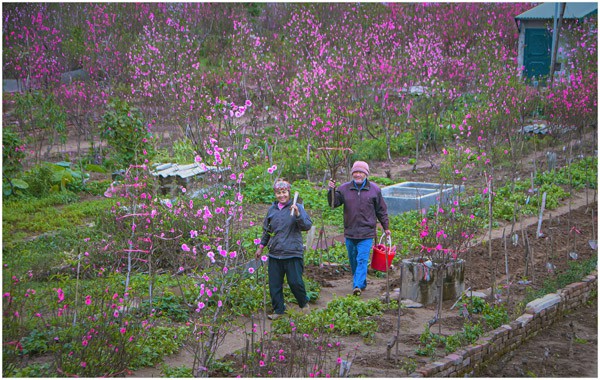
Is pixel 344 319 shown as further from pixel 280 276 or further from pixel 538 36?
pixel 538 36

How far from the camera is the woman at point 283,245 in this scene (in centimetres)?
742

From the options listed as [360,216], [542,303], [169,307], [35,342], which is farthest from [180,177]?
[35,342]

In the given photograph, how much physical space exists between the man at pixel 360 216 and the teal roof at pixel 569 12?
57.7 feet

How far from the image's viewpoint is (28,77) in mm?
19406

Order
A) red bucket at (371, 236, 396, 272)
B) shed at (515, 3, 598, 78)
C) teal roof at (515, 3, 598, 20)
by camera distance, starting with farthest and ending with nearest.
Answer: shed at (515, 3, 598, 78)
teal roof at (515, 3, 598, 20)
red bucket at (371, 236, 396, 272)

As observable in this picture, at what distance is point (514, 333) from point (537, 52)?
19243 millimetres

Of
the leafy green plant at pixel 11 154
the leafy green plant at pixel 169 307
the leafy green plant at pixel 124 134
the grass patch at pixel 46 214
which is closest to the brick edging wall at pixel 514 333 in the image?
the leafy green plant at pixel 169 307

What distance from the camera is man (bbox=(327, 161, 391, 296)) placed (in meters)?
8.35

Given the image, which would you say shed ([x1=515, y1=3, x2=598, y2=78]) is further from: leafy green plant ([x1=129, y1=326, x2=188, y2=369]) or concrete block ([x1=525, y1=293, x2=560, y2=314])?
leafy green plant ([x1=129, y1=326, x2=188, y2=369])

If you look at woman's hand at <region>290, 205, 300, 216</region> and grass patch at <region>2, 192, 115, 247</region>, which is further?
grass patch at <region>2, 192, 115, 247</region>

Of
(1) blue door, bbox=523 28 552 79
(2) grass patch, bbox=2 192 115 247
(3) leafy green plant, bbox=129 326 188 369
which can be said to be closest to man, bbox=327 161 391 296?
(3) leafy green plant, bbox=129 326 188 369

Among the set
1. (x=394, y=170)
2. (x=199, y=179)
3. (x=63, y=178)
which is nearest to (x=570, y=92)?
(x=394, y=170)

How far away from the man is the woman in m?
0.94

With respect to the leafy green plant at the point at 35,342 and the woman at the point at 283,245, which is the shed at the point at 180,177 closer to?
the woman at the point at 283,245
